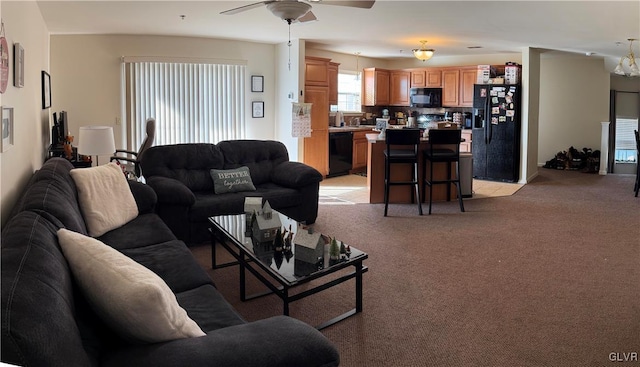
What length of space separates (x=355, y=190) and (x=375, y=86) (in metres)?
3.10

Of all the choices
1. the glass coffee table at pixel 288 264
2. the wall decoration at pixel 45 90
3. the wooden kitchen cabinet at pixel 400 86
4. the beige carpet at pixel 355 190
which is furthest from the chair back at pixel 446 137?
the wall decoration at pixel 45 90

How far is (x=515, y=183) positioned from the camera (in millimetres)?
8336

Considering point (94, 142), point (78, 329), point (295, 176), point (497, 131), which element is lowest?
point (78, 329)

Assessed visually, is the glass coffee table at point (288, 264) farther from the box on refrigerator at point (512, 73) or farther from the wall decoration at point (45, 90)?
the box on refrigerator at point (512, 73)

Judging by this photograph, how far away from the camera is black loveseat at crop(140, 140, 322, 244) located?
4.34 metres

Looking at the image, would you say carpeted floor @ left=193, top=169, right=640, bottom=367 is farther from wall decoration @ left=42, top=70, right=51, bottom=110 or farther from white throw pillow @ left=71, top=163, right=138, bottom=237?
wall decoration @ left=42, top=70, right=51, bottom=110

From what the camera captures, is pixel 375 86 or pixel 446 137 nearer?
pixel 446 137

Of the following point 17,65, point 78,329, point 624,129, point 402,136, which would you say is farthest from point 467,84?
point 78,329

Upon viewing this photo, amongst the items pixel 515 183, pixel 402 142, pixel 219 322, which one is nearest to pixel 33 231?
pixel 219 322

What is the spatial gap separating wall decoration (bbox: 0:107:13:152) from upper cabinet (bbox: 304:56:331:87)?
5.38 meters

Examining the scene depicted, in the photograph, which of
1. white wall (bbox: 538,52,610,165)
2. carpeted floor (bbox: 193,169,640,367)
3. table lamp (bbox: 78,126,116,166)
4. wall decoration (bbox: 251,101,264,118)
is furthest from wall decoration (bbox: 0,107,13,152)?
white wall (bbox: 538,52,610,165)

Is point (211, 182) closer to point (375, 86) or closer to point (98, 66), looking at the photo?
point (98, 66)

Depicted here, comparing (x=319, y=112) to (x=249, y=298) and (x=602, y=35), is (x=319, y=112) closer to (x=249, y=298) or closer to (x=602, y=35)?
(x=602, y=35)

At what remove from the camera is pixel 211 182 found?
498 cm
